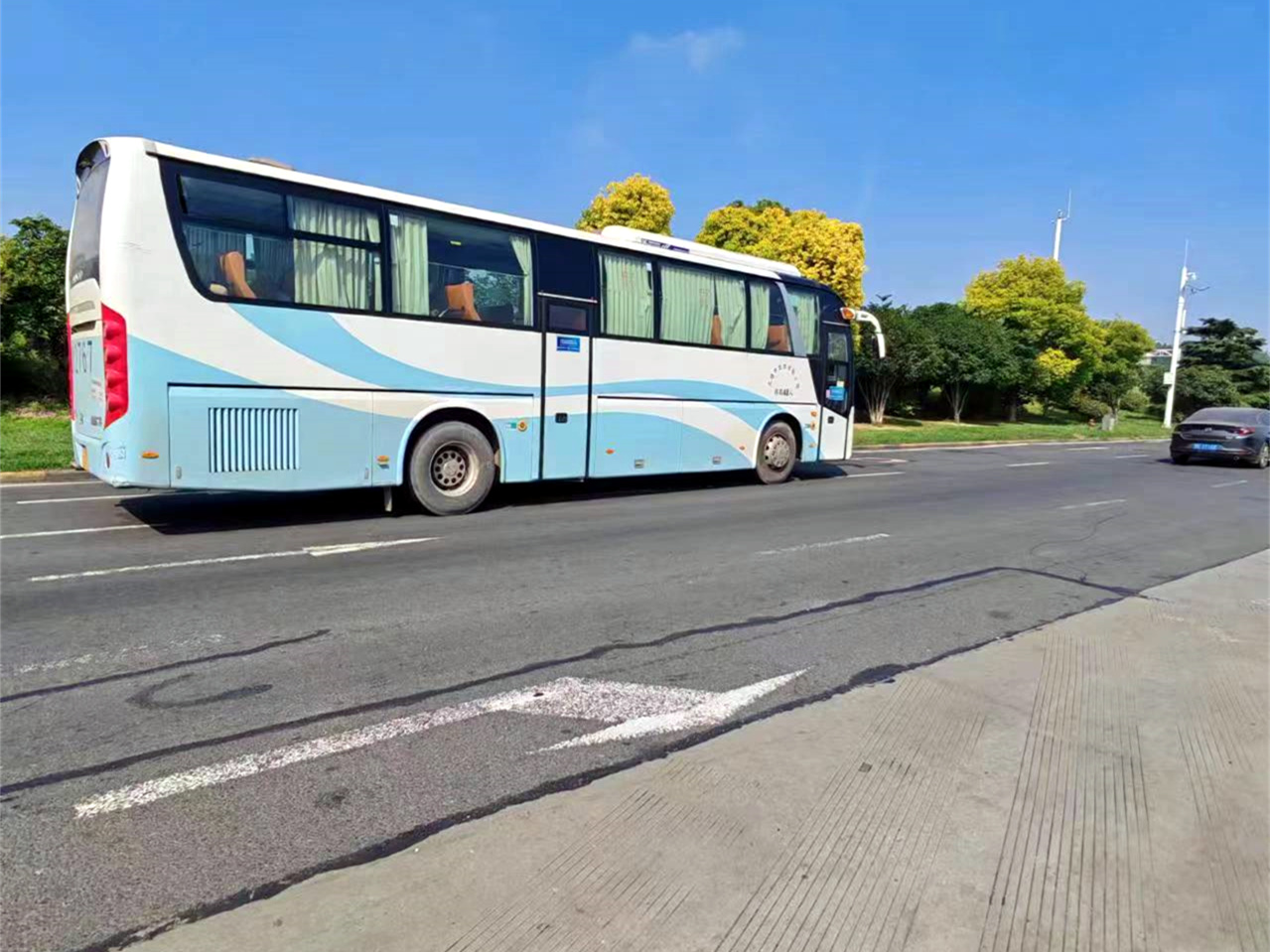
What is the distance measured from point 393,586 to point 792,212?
33.0m

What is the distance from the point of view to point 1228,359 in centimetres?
5644

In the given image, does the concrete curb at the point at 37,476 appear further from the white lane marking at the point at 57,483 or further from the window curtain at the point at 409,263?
the window curtain at the point at 409,263

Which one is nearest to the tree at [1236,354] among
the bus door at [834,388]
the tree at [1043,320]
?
the tree at [1043,320]

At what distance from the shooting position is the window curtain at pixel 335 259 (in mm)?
8102

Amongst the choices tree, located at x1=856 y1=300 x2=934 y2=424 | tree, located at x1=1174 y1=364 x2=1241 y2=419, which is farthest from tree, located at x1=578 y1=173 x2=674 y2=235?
tree, located at x1=1174 y1=364 x2=1241 y2=419

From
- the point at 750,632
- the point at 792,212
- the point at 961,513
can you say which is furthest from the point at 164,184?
the point at 792,212

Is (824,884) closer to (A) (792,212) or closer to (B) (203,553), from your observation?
(B) (203,553)

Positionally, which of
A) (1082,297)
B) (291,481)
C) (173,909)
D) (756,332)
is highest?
(1082,297)

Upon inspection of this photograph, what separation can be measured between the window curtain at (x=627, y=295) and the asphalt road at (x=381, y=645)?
8.20 feet

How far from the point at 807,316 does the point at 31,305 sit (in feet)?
54.3

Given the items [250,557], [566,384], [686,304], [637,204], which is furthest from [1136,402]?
[250,557]

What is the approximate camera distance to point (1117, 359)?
49781mm

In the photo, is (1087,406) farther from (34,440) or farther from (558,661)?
(558,661)

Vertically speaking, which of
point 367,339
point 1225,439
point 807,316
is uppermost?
point 807,316
